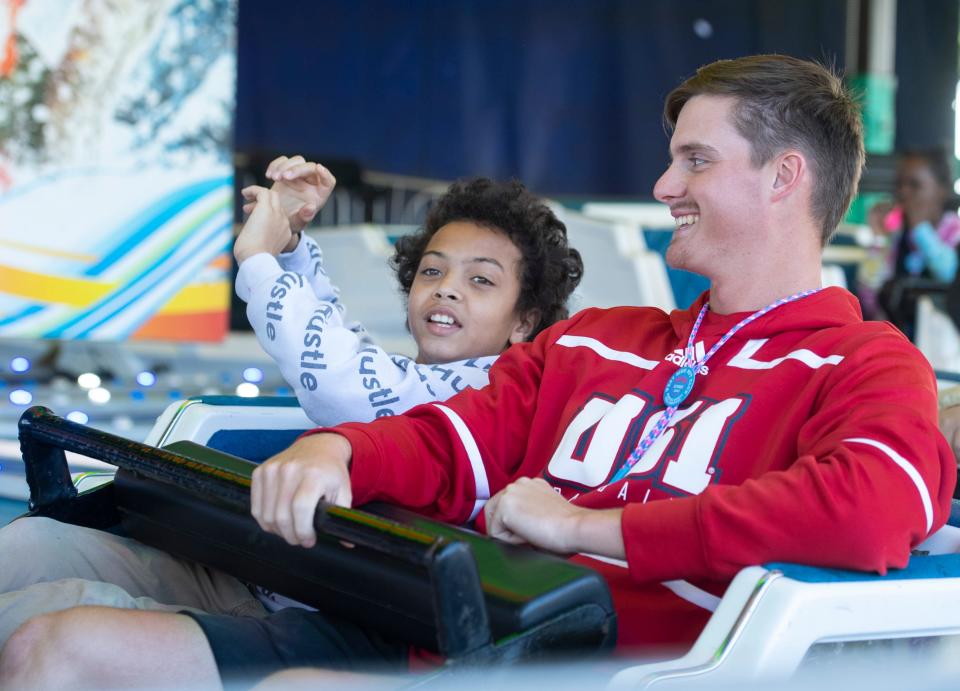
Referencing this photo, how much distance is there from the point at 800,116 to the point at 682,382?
0.34 m

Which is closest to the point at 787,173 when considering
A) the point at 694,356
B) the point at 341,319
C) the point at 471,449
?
the point at 694,356

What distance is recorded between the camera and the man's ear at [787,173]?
4.37ft

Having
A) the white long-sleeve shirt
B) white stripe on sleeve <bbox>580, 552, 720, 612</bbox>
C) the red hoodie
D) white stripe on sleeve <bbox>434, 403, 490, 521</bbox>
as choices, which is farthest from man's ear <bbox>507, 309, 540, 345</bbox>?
white stripe on sleeve <bbox>580, 552, 720, 612</bbox>

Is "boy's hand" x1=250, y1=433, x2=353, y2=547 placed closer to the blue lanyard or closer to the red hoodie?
the red hoodie

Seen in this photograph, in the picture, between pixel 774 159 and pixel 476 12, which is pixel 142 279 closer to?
pixel 476 12

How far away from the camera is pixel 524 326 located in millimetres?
1878

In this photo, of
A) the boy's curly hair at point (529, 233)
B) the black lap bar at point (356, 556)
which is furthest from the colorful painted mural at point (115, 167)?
the black lap bar at point (356, 556)

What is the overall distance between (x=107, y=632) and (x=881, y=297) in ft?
13.8

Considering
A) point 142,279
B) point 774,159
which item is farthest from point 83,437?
point 142,279

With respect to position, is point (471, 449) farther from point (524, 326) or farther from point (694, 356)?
point (524, 326)

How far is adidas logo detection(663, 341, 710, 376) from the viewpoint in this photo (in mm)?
1304

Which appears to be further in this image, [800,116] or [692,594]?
[800,116]

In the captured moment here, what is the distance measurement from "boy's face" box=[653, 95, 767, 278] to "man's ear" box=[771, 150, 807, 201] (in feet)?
0.06

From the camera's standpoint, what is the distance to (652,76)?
221 inches
